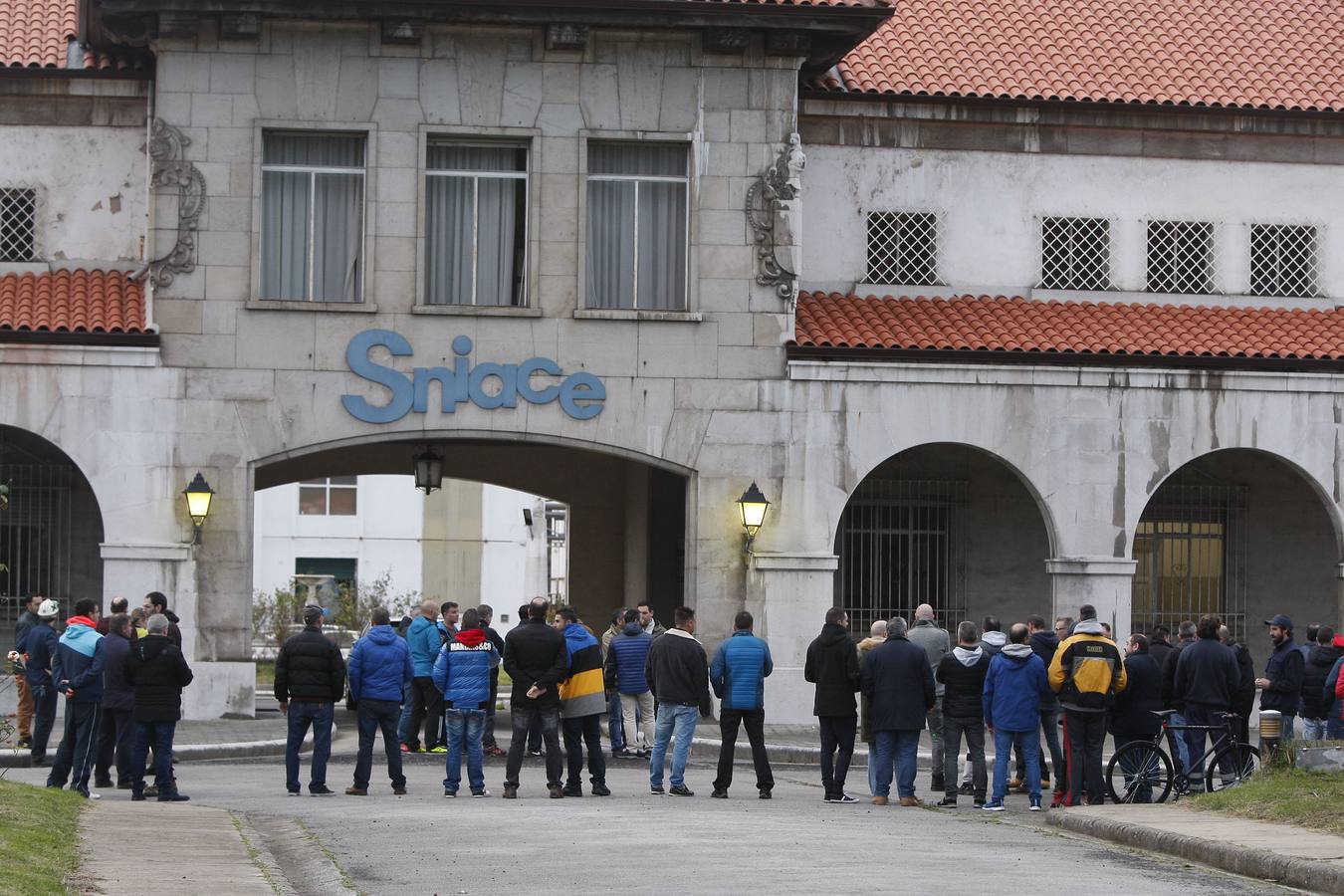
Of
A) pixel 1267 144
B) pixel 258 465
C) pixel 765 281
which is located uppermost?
pixel 1267 144

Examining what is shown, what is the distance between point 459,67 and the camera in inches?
1036

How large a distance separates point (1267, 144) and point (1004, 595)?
6.78m

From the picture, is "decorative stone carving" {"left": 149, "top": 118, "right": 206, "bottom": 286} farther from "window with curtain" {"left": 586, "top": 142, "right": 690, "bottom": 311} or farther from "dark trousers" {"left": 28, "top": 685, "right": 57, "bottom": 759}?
"dark trousers" {"left": 28, "top": 685, "right": 57, "bottom": 759}

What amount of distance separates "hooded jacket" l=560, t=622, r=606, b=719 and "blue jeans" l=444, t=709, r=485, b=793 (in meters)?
0.74

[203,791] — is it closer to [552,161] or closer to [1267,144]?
[552,161]

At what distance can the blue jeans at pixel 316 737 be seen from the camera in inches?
743

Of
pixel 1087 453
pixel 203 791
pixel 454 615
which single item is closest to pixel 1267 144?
pixel 1087 453

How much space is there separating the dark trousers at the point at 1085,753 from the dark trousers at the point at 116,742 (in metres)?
7.71

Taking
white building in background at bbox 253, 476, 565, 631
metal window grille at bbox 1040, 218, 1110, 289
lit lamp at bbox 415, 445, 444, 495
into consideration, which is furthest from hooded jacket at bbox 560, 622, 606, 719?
white building in background at bbox 253, 476, 565, 631

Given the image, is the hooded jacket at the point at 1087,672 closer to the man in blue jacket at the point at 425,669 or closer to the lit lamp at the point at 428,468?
the man in blue jacket at the point at 425,669

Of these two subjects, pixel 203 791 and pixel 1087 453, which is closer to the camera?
pixel 203 791

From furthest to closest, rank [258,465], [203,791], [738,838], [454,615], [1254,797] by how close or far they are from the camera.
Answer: [258,465]
[454,615]
[203,791]
[1254,797]
[738,838]

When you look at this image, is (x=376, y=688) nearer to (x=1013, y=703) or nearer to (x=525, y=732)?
(x=525, y=732)

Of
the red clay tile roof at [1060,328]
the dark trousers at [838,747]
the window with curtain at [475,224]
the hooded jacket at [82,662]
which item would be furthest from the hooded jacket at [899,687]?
the window with curtain at [475,224]
